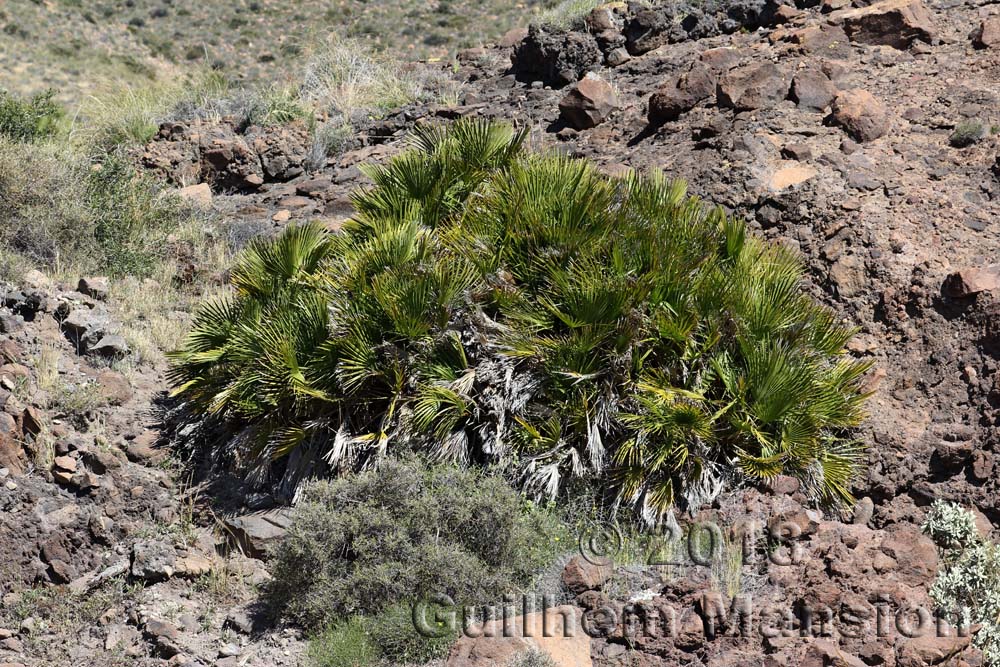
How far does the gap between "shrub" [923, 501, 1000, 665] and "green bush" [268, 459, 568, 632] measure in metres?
2.37

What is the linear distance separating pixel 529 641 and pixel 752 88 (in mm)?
6859

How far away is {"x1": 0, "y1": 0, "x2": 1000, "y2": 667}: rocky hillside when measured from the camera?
5984 millimetres

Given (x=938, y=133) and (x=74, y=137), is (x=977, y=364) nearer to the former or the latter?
(x=938, y=133)

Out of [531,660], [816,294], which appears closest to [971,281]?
[816,294]

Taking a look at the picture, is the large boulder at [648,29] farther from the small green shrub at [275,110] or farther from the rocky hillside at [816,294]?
the small green shrub at [275,110]

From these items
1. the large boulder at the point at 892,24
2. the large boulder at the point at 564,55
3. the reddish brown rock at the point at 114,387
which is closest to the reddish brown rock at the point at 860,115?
the large boulder at the point at 892,24

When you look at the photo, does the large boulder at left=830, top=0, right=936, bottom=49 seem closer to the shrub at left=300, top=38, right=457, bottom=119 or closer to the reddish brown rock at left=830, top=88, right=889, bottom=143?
the reddish brown rock at left=830, top=88, right=889, bottom=143

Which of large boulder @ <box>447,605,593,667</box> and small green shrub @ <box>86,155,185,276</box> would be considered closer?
large boulder @ <box>447,605,593,667</box>

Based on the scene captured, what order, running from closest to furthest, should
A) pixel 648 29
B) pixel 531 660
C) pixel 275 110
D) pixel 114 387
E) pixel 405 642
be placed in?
pixel 531 660, pixel 405 642, pixel 114 387, pixel 648 29, pixel 275 110

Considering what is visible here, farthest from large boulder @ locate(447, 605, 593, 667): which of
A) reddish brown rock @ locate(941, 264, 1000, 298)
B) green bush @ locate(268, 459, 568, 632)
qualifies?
reddish brown rock @ locate(941, 264, 1000, 298)

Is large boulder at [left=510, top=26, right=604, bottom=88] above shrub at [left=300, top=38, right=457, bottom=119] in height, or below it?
above

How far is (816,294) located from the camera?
8.49 metres

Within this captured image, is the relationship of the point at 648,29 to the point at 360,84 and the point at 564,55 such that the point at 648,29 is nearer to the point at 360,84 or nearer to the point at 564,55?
the point at 564,55

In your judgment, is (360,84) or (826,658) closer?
(826,658)
